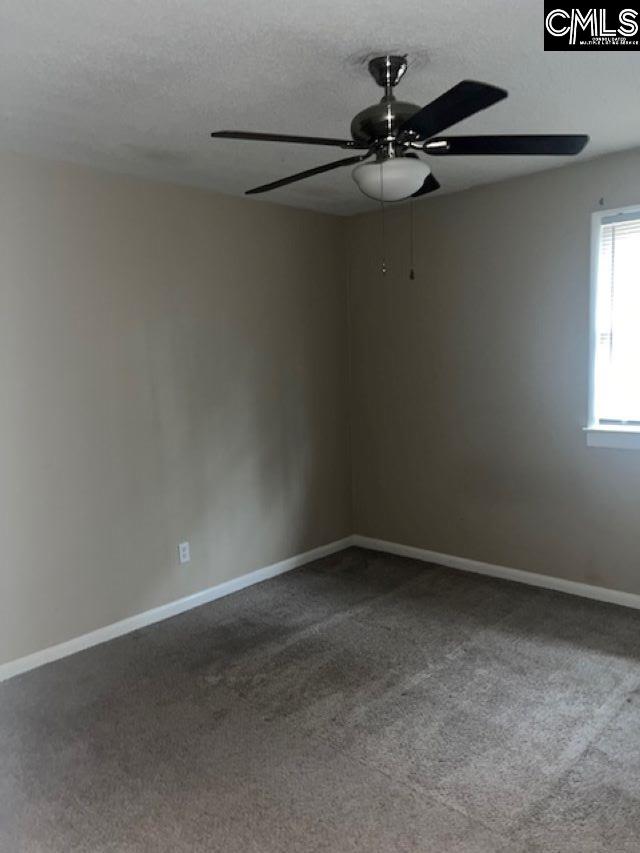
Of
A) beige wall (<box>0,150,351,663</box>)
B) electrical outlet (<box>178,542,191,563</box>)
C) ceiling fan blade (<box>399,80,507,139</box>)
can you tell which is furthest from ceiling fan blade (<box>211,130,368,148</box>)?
electrical outlet (<box>178,542,191,563</box>)

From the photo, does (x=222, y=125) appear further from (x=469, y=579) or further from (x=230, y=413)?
(x=469, y=579)

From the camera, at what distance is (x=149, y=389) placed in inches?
138

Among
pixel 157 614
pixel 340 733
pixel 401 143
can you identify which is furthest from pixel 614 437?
pixel 157 614

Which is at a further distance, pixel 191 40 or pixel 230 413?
pixel 230 413

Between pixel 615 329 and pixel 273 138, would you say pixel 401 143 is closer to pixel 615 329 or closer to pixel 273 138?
pixel 273 138

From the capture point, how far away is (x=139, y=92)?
7.61 ft

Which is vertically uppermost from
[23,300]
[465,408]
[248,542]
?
[23,300]

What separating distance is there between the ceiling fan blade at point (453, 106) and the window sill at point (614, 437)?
7.22 ft

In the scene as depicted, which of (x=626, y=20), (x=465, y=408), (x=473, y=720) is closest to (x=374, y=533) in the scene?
(x=465, y=408)

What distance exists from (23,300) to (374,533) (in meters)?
2.84

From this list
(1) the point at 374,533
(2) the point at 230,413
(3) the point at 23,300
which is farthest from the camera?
(1) the point at 374,533

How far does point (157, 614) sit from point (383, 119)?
280cm

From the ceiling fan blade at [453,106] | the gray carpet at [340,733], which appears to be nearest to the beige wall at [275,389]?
the gray carpet at [340,733]

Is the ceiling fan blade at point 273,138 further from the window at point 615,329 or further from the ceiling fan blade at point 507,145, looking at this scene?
the window at point 615,329
